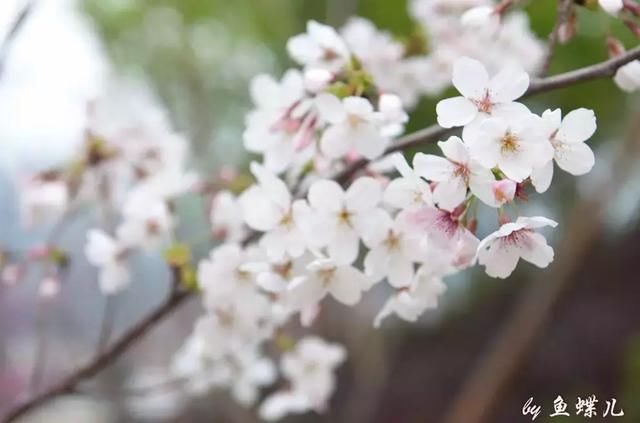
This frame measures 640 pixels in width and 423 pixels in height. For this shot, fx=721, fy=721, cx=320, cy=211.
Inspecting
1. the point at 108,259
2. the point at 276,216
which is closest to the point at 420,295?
the point at 276,216

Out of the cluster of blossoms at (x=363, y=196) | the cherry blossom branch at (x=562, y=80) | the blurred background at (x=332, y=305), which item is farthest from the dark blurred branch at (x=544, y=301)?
the cherry blossom branch at (x=562, y=80)

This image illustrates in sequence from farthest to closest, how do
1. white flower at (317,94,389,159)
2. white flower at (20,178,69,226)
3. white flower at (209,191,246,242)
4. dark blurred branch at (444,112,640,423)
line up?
1. dark blurred branch at (444,112,640,423)
2. white flower at (20,178,69,226)
3. white flower at (209,191,246,242)
4. white flower at (317,94,389,159)

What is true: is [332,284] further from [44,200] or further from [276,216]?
[44,200]

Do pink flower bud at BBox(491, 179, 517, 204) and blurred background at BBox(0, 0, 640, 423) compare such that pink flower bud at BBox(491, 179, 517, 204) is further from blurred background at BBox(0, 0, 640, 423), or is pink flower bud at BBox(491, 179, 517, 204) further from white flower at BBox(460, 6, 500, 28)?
blurred background at BBox(0, 0, 640, 423)

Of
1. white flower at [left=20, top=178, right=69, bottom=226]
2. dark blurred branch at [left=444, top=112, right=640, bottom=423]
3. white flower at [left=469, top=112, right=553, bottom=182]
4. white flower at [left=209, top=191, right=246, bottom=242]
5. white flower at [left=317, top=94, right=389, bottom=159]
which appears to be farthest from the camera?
dark blurred branch at [left=444, top=112, right=640, bottom=423]

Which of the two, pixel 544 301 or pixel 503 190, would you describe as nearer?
pixel 503 190

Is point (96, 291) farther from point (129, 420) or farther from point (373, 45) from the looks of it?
point (373, 45)

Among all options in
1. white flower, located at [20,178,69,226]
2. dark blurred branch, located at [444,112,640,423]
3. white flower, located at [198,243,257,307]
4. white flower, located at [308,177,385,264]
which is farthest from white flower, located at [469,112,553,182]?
dark blurred branch, located at [444,112,640,423]
